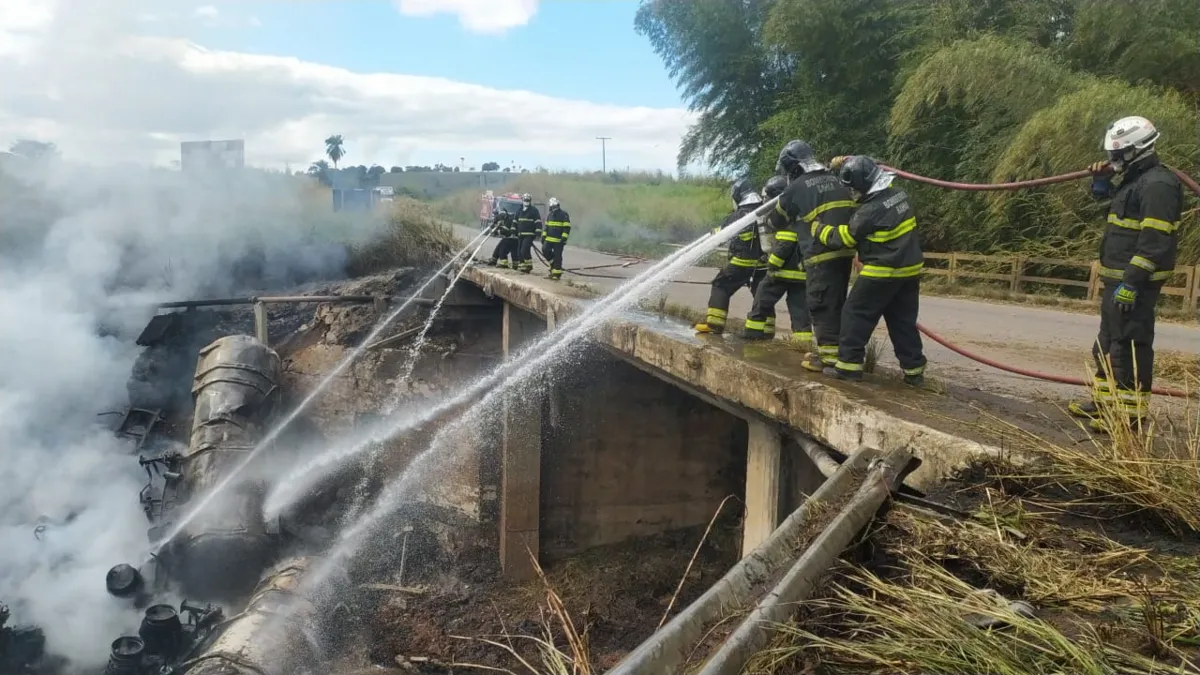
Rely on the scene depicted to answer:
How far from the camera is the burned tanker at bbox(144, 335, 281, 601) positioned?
11.4 metres

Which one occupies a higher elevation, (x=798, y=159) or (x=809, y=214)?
(x=798, y=159)

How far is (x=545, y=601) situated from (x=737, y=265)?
25.1 feet

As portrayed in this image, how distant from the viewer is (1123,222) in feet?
14.7

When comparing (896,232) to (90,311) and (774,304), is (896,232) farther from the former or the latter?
(90,311)

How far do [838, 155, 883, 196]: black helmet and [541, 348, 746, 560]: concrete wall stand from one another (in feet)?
27.3

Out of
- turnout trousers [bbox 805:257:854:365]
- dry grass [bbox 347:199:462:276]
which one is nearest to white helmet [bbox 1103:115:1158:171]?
turnout trousers [bbox 805:257:854:365]

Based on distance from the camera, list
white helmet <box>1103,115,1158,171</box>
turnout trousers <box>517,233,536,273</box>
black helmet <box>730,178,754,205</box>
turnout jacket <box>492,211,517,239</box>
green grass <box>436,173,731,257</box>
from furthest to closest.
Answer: green grass <box>436,173,731,257</box> < turnout jacket <box>492,211,517,239</box> < turnout trousers <box>517,233,536,273</box> < black helmet <box>730,178,754,205</box> < white helmet <box>1103,115,1158,171</box>

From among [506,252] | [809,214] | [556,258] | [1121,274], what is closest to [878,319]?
[809,214]

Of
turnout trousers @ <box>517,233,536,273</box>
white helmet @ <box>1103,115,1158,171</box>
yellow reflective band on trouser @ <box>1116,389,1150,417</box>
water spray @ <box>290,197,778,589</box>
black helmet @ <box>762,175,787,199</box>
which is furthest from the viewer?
turnout trousers @ <box>517,233,536,273</box>

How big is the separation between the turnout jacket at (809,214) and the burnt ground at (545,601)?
257 inches

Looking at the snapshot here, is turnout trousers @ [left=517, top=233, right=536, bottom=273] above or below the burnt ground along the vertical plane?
above

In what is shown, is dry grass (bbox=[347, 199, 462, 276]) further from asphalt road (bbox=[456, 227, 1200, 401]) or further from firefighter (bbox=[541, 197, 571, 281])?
firefighter (bbox=[541, 197, 571, 281])

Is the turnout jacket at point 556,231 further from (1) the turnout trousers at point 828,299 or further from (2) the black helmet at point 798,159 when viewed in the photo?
(1) the turnout trousers at point 828,299

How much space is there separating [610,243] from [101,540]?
22.1 metres
